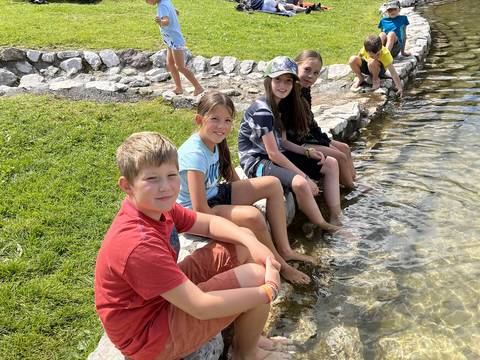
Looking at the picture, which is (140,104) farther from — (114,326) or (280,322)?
(114,326)

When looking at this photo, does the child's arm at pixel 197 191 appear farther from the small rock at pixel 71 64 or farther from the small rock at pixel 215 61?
the small rock at pixel 71 64

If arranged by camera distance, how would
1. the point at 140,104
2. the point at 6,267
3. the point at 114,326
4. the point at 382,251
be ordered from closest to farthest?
the point at 114,326 < the point at 6,267 < the point at 382,251 < the point at 140,104

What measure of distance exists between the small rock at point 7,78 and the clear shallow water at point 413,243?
6286mm

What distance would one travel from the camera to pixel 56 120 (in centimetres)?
559

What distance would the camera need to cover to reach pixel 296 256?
11.6 feet

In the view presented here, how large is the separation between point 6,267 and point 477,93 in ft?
23.1

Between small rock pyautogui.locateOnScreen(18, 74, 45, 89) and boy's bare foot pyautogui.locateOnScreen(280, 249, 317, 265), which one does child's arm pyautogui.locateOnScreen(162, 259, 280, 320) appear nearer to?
boy's bare foot pyautogui.locateOnScreen(280, 249, 317, 265)

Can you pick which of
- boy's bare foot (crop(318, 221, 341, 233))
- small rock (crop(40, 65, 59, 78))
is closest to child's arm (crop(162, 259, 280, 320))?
boy's bare foot (crop(318, 221, 341, 233))

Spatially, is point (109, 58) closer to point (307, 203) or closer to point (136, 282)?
point (307, 203)

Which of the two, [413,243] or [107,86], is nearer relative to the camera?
[413,243]

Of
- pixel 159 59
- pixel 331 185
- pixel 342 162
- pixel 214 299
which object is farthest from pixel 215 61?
pixel 214 299

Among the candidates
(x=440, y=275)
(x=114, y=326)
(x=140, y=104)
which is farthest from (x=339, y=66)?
(x=114, y=326)

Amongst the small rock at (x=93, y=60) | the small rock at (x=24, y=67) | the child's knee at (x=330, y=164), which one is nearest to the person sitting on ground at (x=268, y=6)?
the small rock at (x=93, y=60)

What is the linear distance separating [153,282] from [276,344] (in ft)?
3.69
